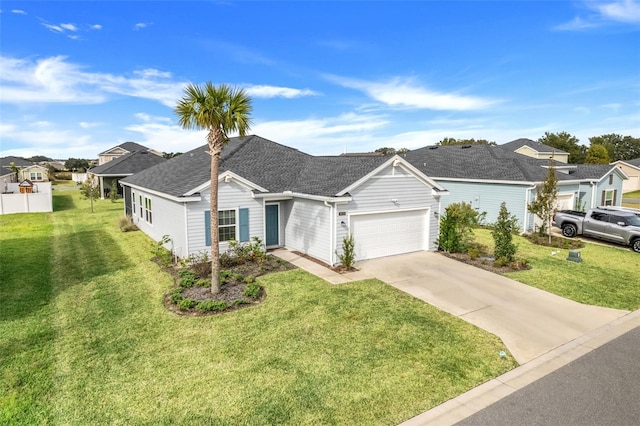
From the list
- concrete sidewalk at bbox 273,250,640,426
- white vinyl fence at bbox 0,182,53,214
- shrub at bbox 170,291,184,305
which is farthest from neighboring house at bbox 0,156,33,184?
concrete sidewalk at bbox 273,250,640,426

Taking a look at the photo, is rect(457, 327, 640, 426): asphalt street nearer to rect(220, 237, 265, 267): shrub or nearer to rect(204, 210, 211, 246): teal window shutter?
rect(220, 237, 265, 267): shrub

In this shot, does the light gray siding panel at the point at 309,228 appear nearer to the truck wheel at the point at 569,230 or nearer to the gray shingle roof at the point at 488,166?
the gray shingle roof at the point at 488,166

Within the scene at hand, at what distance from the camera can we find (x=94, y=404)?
5969 millimetres

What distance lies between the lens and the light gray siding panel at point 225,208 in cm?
1418

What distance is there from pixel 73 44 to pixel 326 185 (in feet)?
44.1

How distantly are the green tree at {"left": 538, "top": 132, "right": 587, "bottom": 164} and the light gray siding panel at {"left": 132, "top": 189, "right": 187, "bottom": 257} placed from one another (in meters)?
73.1

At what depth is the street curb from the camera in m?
5.80

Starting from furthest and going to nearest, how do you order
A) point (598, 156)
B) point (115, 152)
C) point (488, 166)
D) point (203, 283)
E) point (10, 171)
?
point (598, 156), point (115, 152), point (10, 171), point (488, 166), point (203, 283)

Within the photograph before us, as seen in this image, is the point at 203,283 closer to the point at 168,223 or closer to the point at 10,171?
the point at 168,223

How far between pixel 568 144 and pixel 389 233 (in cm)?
7022

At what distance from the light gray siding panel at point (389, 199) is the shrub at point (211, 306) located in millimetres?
5173

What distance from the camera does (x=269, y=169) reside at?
17.9 m

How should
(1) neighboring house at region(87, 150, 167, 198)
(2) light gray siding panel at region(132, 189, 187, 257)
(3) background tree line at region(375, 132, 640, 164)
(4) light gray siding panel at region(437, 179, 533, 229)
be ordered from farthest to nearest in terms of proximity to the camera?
(3) background tree line at region(375, 132, 640, 164), (1) neighboring house at region(87, 150, 167, 198), (4) light gray siding panel at region(437, 179, 533, 229), (2) light gray siding panel at region(132, 189, 187, 257)

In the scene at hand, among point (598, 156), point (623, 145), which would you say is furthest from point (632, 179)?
point (623, 145)
